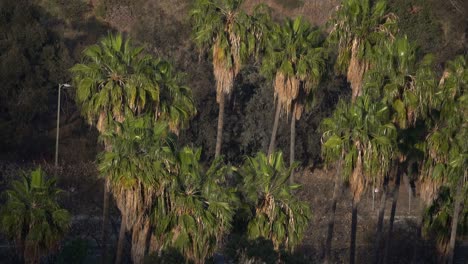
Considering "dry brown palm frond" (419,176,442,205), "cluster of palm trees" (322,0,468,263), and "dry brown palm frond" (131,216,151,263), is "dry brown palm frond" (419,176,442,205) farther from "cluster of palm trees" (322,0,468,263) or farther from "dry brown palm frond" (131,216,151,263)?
"dry brown palm frond" (131,216,151,263)

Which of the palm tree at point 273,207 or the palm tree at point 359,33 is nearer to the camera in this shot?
the palm tree at point 273,207

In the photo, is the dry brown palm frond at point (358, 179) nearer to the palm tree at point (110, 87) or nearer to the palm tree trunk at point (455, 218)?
the palm tree trunk at point (455, 218)

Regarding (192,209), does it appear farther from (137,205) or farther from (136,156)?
(136,156)

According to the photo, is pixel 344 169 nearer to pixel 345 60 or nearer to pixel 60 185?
pixel 345 60

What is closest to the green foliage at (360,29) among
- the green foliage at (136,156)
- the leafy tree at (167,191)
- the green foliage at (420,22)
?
the leafy tree at (167,191)

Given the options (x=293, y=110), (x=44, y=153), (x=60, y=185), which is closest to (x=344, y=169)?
(x=293, y=110)
